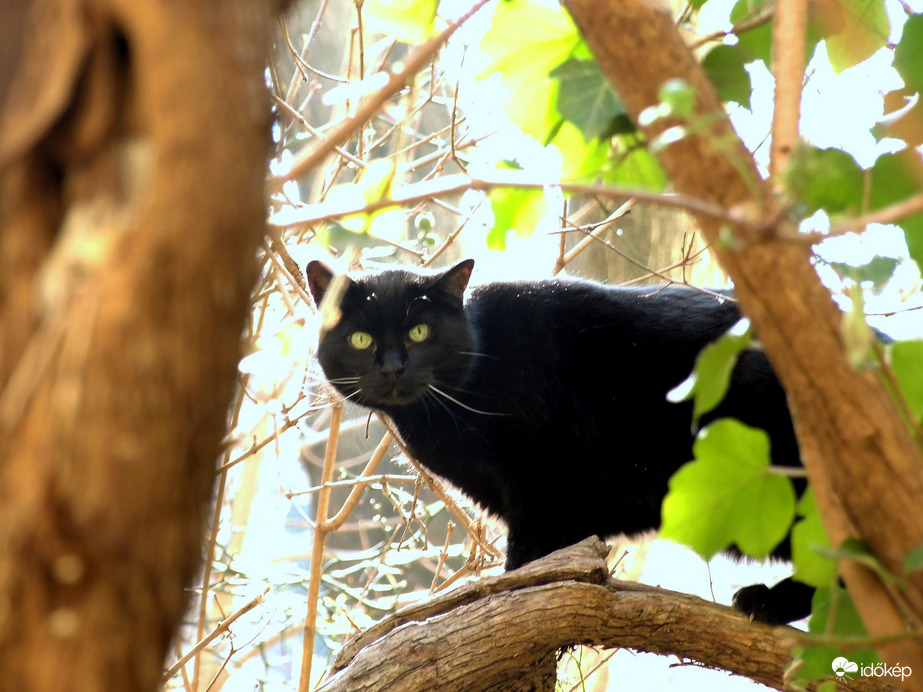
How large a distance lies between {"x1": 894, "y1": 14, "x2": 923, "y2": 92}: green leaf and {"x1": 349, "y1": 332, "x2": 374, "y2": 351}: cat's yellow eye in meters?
1.54

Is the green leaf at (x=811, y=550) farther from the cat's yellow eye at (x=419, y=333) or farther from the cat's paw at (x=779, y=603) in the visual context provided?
the cat's yellow eye at (x=419, y=333)

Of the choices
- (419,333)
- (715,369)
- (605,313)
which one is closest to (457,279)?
(419,333)

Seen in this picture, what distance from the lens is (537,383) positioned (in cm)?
208

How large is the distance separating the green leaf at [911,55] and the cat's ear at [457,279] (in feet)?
4.63

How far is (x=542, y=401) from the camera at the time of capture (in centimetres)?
205

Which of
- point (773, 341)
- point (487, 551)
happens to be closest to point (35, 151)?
point (773, 341)

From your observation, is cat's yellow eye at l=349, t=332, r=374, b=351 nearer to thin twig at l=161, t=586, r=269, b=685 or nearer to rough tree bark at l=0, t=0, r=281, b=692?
thin twig at l=161, t=586, r=269, b=685

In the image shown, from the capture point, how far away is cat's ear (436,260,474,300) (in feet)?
7.20

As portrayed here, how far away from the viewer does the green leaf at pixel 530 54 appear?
0.96 metres

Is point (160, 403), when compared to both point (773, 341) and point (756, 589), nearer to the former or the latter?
point (773, 341)

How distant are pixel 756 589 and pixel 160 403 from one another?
148cm

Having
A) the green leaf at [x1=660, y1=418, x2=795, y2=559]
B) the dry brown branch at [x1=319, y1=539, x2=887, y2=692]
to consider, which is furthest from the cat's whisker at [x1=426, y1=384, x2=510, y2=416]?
the green leaf at [x1=660, y1=418, x2=795, y2=559]

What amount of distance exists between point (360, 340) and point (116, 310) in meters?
1.76
